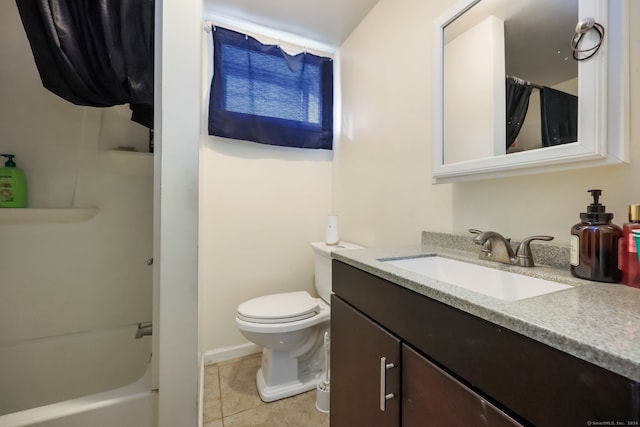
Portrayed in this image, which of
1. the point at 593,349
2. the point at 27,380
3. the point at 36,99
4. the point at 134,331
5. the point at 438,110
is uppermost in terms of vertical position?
the point at 36,99

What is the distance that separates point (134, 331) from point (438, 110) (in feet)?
6.70

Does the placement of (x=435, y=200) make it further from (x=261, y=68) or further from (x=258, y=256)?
(x=261, y=68)

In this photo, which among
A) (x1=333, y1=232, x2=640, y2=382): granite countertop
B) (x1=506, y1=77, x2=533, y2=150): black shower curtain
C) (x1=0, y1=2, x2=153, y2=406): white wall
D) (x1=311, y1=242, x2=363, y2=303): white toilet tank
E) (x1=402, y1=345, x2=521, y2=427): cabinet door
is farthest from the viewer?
(x1=311, y1=242, x2=363, y2=303): white toilet tank

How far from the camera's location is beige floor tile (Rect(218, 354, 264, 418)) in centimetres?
139

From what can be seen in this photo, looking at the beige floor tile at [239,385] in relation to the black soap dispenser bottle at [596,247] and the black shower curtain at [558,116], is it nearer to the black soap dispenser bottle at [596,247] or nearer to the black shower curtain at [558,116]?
the black soap dispenser bottle at [596,247]

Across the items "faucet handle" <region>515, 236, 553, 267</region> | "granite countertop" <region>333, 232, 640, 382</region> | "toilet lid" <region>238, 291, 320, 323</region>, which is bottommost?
"toilet lid" <region>238, 291, 320, 323</region>

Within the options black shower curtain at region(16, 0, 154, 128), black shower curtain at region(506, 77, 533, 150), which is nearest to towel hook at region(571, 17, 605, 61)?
black shower curtain at region(506, 77, 533, 150)

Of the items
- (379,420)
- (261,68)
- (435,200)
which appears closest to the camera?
(379,420)

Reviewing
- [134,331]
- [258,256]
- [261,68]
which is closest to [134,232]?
[134,331]

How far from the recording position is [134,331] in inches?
62.8

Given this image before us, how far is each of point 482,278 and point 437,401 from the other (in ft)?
1.36

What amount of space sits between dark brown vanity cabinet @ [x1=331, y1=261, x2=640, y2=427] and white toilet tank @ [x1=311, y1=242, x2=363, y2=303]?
0.64 m

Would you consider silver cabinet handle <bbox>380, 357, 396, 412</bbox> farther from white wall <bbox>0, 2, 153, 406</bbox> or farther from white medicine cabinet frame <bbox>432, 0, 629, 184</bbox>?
white wall <bbox>0, 2, 153, 406</bbox>

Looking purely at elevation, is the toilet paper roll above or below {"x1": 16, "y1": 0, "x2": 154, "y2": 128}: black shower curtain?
below
